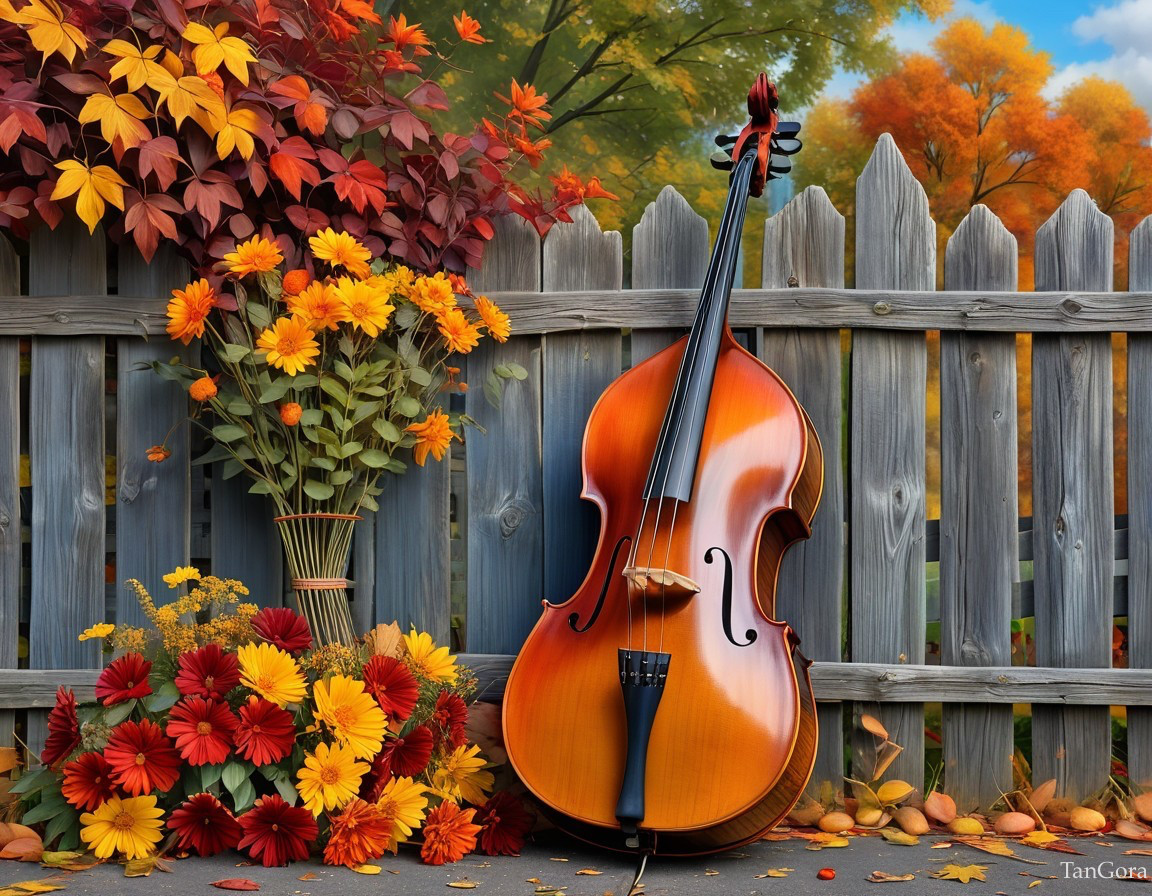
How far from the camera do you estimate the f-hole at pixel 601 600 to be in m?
2.01

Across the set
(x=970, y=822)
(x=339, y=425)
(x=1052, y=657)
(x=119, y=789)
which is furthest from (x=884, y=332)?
(x=119, y=789)

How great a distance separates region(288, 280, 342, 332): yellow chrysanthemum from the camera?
2230mm

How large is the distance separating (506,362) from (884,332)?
1.02 m

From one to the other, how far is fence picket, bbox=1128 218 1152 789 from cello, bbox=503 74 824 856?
3.36ft

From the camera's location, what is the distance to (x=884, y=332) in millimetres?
2625

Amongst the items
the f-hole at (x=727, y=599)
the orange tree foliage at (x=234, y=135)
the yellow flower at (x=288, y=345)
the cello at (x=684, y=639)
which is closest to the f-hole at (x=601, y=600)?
the cello at (x=684, y=639)

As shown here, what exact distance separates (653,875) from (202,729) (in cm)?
95

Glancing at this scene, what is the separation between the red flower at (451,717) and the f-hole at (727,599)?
0.67 meters

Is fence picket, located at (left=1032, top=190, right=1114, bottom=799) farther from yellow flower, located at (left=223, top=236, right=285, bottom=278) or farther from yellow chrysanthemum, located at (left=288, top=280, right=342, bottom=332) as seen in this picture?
yellow flower, located at (left=223, top=236, right=285, bottom=278)

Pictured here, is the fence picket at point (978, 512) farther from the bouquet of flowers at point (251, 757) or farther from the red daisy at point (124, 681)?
the red daisy at point (124, 681)

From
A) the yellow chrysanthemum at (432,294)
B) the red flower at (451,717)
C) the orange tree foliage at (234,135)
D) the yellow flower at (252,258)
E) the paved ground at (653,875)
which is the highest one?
the orange tree foliage at (234,135)

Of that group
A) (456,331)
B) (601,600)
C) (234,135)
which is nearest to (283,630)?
(601,600)

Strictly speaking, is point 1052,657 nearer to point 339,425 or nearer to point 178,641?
point 339,425

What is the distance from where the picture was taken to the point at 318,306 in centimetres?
223
